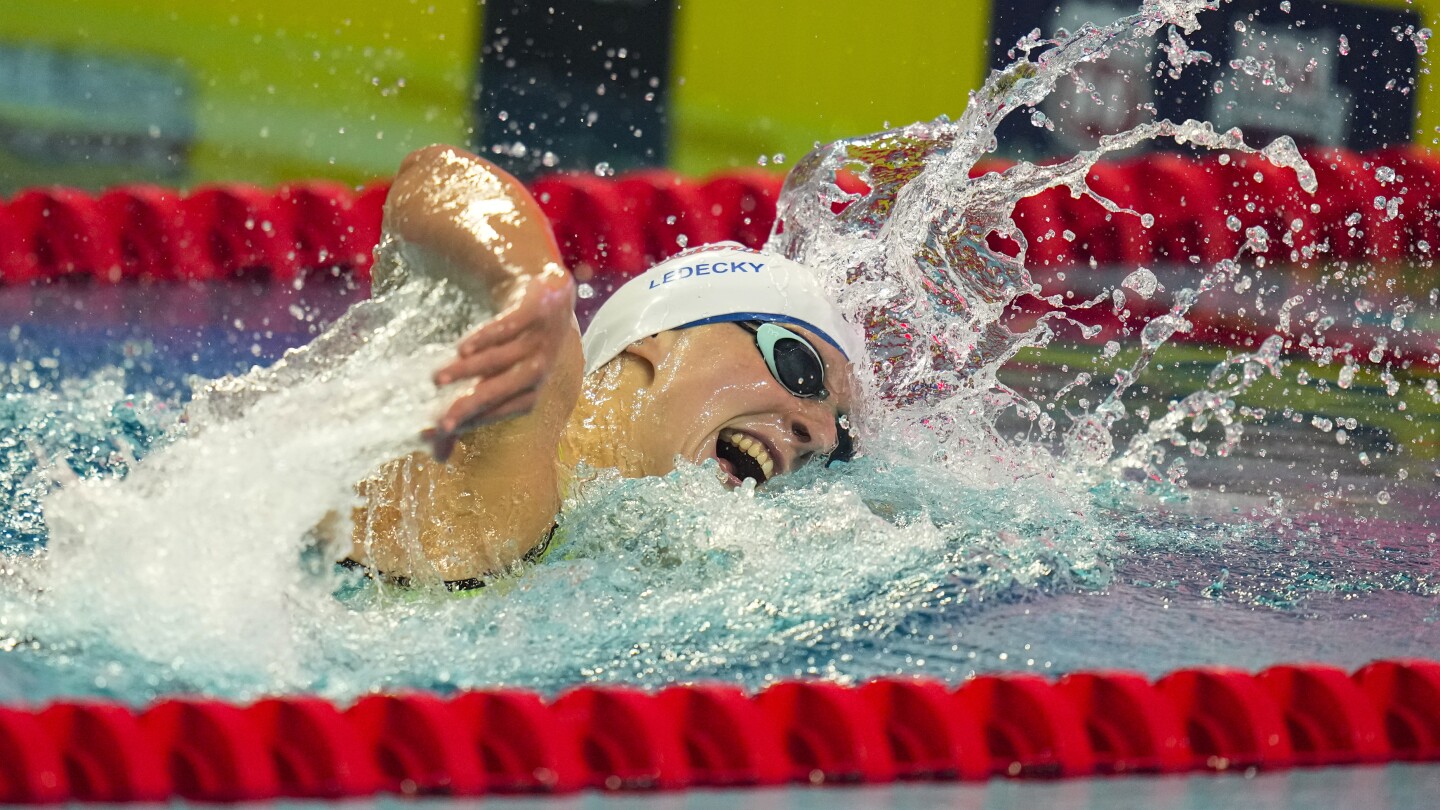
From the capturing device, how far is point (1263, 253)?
3916 mm

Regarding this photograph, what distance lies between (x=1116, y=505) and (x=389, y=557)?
1.09 m

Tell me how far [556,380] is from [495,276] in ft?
0.56

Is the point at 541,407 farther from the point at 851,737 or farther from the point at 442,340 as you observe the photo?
the point at 851,737

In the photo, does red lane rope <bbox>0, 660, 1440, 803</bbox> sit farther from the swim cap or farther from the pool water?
the swim cap

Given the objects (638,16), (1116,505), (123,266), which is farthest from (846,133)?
(1116,505)

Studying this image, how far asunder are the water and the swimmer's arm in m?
0.07

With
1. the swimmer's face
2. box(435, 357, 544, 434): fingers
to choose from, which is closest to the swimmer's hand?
box(435, 357, 544, 434): fingers

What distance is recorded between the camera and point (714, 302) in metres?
2.02

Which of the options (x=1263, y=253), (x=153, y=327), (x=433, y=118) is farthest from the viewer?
(x=433, y=118)

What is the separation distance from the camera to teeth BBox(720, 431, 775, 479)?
196 centimetres

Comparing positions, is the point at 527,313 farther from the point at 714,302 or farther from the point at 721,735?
the point at 714,302

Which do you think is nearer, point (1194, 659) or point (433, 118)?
point (1194, 659)

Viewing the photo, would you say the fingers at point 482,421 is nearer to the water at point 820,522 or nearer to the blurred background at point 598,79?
the water at point 820,522

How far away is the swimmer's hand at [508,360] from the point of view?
130cm
